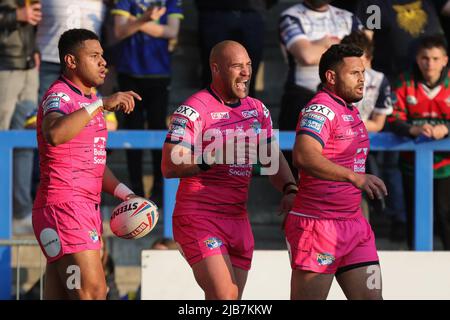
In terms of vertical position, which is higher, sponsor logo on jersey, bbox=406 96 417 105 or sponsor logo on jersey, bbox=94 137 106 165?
sponsor logo on jersey, bbox=406 96 417 105

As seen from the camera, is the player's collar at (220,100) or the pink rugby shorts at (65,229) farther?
the player's collar at (220,100)

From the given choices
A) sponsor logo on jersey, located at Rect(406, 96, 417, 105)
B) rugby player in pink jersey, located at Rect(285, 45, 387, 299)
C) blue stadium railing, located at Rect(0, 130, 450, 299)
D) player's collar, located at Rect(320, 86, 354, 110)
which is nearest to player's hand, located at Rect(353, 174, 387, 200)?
rugby player in pink jersey, located at Rect(285, 45, 387, 299)

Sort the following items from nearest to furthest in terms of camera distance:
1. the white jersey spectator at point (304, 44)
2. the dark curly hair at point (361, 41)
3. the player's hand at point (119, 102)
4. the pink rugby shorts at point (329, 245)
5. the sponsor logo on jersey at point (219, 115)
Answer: the player's hand at point (119, 102), the pink rugby shorts at point (329, 245), the sponsor logo on jersey at point (219, 115), the dark curly hair at point (361, 41), the white jersey spectator at point (304, 44)

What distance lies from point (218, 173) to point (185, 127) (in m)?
0.40

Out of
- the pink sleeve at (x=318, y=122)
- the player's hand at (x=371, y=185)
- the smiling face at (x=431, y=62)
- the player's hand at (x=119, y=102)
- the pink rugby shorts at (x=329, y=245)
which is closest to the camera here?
the player's hand at (x=371, y=185)

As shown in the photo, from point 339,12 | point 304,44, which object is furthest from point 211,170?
point 339,12

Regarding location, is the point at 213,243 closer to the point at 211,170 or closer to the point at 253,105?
the point at 211,170

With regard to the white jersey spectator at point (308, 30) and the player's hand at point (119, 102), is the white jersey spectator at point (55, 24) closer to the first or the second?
the white jersey spectator at point (308, 30)

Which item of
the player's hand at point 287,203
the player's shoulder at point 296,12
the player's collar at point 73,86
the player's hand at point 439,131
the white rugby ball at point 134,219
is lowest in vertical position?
the white rugby ball at point 134,219

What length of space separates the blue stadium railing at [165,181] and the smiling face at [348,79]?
2213mm

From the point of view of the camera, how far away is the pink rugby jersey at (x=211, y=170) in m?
7.58

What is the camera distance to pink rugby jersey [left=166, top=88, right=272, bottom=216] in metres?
7.58

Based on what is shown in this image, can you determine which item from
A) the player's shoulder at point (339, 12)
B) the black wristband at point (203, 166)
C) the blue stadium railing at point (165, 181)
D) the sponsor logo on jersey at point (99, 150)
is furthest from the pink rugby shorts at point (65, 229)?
the player's shoulder at point (339, 12)

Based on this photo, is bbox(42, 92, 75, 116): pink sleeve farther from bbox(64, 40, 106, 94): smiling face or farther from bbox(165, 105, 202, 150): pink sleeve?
bbox(165, 105, 202, 150): pink sleeve
